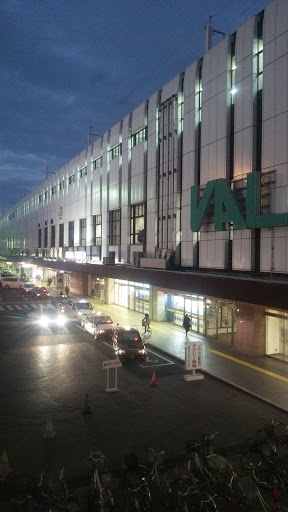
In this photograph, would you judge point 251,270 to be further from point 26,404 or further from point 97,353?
point 26,404

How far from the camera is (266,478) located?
10.1 metres

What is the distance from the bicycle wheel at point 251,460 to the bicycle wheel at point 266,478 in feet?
0.89

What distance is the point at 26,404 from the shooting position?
15.8 m

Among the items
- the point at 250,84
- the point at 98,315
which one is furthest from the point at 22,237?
the point at 250,84

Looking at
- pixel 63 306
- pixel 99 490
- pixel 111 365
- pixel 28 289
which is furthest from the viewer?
pixel 28 289

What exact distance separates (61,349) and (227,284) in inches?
452

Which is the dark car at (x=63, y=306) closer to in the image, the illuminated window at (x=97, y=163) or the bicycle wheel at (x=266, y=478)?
the illuminated window at (x=97, y=163)

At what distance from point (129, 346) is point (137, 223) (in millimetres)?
17753

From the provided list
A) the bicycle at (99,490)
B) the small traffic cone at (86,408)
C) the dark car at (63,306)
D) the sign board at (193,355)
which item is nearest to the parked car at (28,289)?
the dark car at (63,306)

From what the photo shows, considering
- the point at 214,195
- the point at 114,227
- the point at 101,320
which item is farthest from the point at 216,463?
the point at 114,227

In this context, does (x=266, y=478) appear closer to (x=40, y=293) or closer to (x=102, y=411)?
(x=102, y=411)

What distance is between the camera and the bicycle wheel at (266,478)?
9.91 metres

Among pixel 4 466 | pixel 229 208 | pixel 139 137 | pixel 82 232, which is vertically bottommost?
pixel 4 466

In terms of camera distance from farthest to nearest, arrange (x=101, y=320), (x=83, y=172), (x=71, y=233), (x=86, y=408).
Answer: (x=71, y=233) → (x=83, y=172) → (x=101, y=320) → (x=86, y=408)
